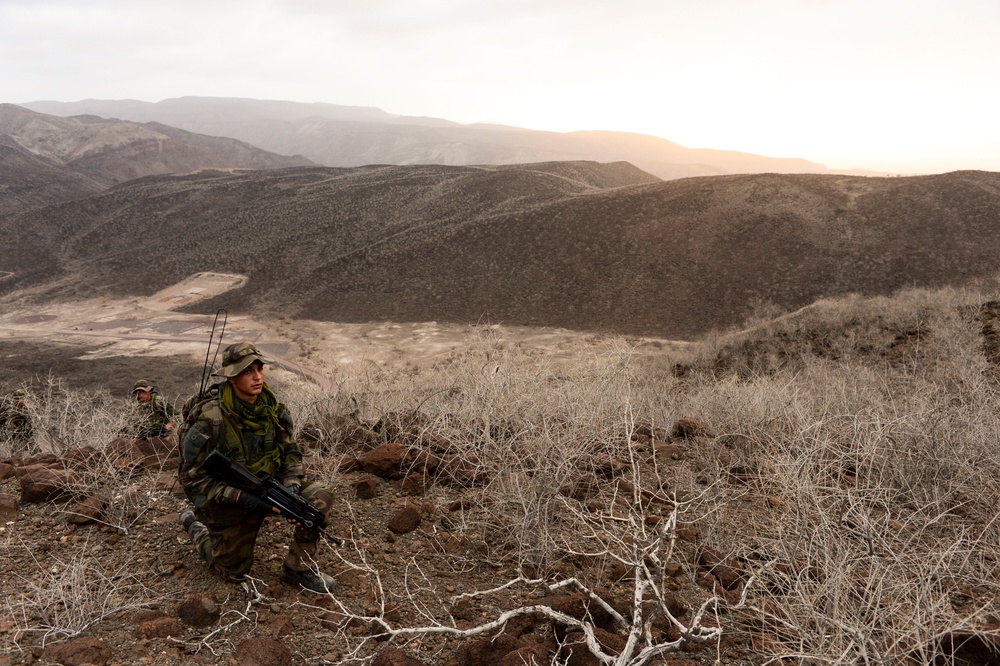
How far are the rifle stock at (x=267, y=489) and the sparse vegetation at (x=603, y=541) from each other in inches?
13.5

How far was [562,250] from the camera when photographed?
25.3 meters

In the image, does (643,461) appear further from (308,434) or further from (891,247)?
(891,247)

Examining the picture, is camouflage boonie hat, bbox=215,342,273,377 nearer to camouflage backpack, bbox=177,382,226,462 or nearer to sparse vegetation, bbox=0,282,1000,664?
camouflage backpack, bbox=177,382,226,462

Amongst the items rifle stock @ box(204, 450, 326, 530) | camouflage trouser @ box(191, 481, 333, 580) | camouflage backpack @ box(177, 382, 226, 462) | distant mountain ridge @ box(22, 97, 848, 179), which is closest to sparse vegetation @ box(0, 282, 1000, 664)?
camouflage trouser @ box(191, 481, 333, 580)

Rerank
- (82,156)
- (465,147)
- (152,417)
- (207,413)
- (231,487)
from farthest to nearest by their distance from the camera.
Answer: (465,147) < (82,156) < (152,417) < (207,413) < (231,487)

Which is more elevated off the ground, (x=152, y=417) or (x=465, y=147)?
(x=465, y=147)

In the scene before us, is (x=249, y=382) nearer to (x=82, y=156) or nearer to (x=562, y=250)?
(x=562, y=250)

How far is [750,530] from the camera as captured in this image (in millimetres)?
3316

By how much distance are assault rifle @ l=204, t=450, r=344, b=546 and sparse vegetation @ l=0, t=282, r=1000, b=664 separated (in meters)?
0.34

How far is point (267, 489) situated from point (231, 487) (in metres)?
0.19

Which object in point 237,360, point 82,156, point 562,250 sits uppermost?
point 82,156

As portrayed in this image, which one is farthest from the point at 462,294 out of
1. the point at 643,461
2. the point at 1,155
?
the point at 1,155

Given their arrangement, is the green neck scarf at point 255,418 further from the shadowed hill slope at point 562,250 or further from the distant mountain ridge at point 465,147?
the distant mountain ridge at point 465,147

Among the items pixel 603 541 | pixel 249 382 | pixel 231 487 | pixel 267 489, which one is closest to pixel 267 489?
pixel 267 489
